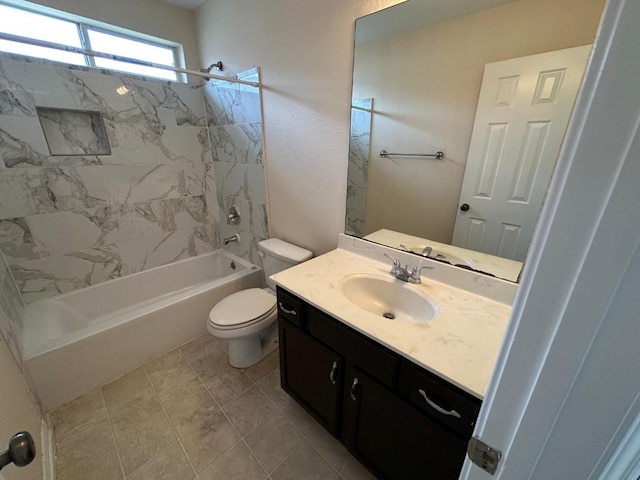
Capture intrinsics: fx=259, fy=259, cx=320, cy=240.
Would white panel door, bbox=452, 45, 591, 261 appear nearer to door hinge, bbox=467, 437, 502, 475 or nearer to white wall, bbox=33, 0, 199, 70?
door hinge, bbox=467, 437, 502, 475

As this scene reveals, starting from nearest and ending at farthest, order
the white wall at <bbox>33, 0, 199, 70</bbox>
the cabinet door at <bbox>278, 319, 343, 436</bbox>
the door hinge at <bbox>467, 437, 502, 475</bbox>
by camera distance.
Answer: the door hinge at <bbox>467, 437, 502, 475</bbox>
the cabinet door at <bbox>278, 319, 343, 436</bbox>
the white wall at <bbox>33, 0, 199, 70</bbox>

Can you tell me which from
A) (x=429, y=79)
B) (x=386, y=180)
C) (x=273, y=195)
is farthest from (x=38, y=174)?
(x=429, y=79)

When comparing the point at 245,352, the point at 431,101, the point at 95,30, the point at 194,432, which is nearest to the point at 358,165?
the point at 431,101

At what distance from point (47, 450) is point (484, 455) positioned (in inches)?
73.9

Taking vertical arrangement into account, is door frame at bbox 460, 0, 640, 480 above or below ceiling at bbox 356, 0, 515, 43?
below

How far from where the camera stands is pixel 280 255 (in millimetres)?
1793

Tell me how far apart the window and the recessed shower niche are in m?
0.33

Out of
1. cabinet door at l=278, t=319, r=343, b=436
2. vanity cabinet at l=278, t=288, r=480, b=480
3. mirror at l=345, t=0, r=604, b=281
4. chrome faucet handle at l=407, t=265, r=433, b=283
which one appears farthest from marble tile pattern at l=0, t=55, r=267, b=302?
chrome faucet handle at l=407, t=265, r=433, b=283

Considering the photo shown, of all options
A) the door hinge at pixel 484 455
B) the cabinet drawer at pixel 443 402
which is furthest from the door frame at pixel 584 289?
the cabinet drawer at pixel 443 402

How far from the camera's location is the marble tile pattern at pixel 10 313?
1.28 metres

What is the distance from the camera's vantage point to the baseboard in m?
1.15

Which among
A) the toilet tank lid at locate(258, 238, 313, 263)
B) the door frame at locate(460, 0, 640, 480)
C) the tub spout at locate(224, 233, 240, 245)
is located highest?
the door frame at locate(460, 0, 640, 480)

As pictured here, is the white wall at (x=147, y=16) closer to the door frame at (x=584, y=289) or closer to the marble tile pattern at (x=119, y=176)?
the marble tile pattern at (x=119, y=176)

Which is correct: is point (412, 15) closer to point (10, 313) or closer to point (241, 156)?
point (241, 156)
